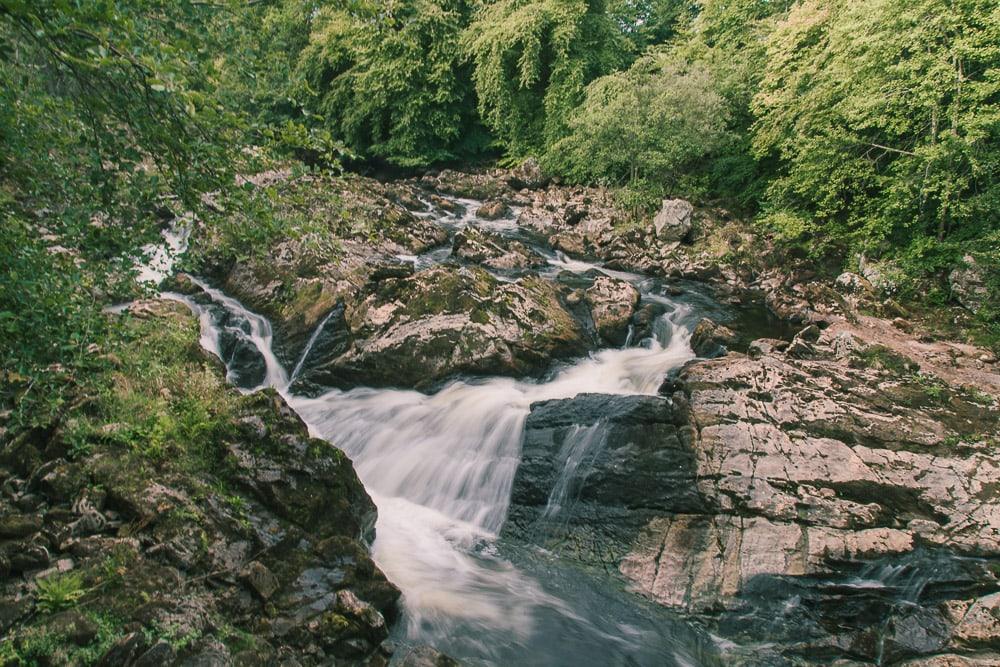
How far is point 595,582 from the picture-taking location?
6.60m

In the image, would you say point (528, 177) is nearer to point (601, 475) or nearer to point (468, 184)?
point (468, 184)

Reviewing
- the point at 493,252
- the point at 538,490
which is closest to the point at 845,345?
the point at 538,490

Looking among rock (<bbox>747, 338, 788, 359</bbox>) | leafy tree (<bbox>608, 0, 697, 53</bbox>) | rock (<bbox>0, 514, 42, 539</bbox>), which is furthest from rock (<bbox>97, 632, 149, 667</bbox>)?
leafy tree (<bbox>608, 0, 697, 53</bbox>)

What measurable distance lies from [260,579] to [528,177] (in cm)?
2478

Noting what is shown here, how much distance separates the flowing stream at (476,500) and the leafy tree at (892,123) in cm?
629

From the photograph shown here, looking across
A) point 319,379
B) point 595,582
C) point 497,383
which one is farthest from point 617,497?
point 319,379

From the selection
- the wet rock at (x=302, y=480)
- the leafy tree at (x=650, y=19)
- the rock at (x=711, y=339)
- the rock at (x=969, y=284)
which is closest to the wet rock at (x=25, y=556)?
the wet rock at (x=302, y=480)

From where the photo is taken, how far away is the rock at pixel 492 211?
2281 cm

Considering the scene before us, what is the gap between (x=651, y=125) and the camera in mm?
20406

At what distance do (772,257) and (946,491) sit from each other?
Answer: 11559 mm

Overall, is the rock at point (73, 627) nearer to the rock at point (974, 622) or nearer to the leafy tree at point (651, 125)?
the rock at point (974, 622)

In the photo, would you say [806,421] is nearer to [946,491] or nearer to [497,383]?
[946,491]

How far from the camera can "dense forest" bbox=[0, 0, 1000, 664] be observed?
3.48 m

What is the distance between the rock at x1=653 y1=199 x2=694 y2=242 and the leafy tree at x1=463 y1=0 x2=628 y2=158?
29.8 feet
